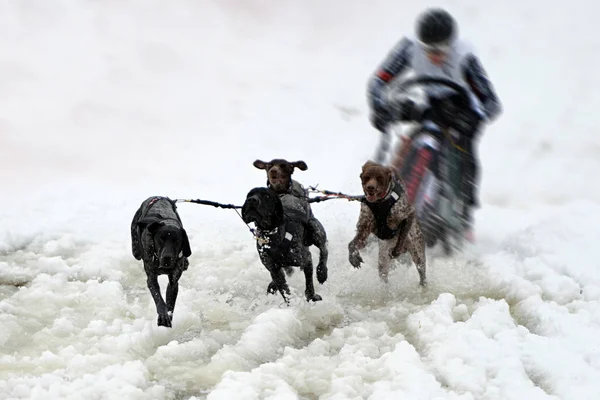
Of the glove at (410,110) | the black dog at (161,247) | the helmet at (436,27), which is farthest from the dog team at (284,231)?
the helmet at (436,27)

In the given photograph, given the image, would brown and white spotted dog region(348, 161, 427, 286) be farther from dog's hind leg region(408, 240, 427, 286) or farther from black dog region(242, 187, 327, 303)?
black dog region(242, 187, 327, 303)

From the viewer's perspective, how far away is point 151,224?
436 centimetres

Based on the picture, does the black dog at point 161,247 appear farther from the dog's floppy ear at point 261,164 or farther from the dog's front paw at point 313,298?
the dog's front paw at point 313,298

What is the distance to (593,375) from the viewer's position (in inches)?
135

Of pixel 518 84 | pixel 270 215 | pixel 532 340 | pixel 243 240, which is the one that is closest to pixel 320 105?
pixel 518 84

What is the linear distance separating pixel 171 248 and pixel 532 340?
99.4 inches

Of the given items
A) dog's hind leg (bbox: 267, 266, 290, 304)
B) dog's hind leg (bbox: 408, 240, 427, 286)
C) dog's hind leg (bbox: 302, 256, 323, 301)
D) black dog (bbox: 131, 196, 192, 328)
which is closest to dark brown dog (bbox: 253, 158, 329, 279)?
dog's hind leg (bbox: 302, 256, 323, 301)

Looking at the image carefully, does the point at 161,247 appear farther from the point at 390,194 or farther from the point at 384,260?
the point at 384,260

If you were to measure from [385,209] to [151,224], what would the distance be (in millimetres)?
1929

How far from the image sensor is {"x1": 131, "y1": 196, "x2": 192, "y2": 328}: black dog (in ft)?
14.0

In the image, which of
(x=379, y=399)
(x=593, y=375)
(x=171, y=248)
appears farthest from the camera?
(x=171, y=248)

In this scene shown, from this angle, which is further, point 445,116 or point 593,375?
point 445,116

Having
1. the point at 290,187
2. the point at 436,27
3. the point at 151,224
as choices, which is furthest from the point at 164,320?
the point at 436,27

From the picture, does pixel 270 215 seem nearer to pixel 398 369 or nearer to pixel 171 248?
pixel 171 248
